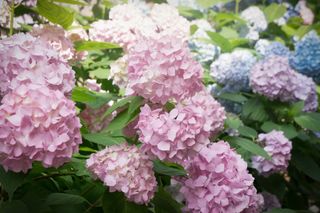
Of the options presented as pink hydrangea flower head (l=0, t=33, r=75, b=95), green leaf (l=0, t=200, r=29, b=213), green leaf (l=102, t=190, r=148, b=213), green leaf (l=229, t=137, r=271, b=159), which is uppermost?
pink hydrangea flower head (l=0, t=33, r=75, b=95)

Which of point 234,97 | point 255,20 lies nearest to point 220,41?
point 234,97

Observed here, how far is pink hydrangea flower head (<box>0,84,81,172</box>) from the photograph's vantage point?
3.24 feet

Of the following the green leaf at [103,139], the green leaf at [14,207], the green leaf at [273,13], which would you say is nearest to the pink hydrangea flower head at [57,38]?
the green leaf at [103,139]

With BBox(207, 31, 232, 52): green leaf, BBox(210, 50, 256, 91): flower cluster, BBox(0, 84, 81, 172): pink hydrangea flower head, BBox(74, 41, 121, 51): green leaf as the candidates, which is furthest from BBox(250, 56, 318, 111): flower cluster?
BBox(0, 84, 81, 172): pink hydrangea flower head

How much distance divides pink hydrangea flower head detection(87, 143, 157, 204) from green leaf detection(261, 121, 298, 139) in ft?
3.14

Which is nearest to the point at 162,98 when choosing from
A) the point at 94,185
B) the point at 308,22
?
the point at 94,185

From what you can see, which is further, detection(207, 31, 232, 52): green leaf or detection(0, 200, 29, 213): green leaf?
detection(207, 31, 232, 52): green leaf

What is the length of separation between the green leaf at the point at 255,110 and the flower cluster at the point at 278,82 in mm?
55

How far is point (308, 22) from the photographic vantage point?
324 centimetres

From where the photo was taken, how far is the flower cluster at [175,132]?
111 centimetres

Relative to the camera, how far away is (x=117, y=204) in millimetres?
1159

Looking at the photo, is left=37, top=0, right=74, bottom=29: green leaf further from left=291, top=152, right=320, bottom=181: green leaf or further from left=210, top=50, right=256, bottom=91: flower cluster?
left=291, top=152, right=320, bottom=181: green leaf

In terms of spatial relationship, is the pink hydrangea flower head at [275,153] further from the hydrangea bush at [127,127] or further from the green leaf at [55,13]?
the green leaf at [55,13]

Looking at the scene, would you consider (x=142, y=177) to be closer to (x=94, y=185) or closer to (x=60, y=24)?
(x=94, y=185)
